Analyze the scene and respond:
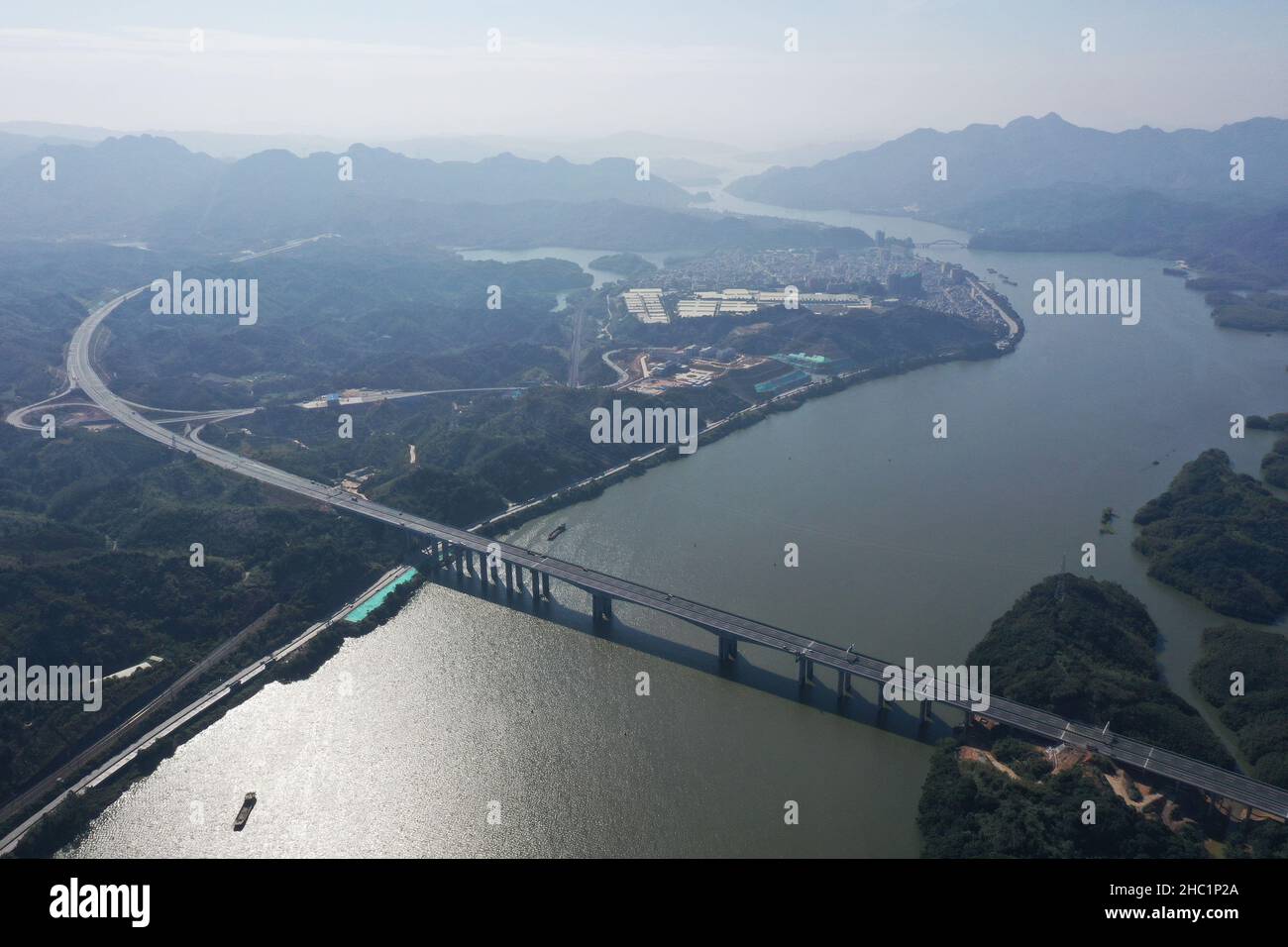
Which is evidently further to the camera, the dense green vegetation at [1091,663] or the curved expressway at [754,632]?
the dense green vegetation at [1091,663]

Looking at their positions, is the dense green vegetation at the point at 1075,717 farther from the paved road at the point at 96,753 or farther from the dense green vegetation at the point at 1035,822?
the paved road at the point at 96,753

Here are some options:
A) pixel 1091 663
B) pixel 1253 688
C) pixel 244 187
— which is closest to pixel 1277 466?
pixel 1253 688

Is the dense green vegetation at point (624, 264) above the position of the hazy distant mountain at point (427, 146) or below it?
below

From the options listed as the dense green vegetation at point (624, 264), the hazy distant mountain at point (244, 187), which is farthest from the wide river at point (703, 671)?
the hazy distant mountain at point (244, 187)

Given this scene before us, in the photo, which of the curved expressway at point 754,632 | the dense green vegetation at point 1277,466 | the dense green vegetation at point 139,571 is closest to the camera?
the curved expressway at point 754,632

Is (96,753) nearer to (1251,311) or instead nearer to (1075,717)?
(1075,717)

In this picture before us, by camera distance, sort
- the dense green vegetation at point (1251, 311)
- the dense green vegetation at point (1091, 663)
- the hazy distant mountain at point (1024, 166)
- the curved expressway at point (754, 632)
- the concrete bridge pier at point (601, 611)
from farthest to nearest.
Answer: the hazy distant mountain at point (1024, 166) → the dense green vegetation at point (1251, 311) → the concrete bridge pier at point (601, 611) → the dense green vegetation at point (1091, 663) → the curved expressway at point (754, 632)

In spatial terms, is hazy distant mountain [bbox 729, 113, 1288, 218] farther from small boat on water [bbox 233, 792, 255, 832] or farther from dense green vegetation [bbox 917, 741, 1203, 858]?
small boat on water [bbox 233, 792, 255, 832]
